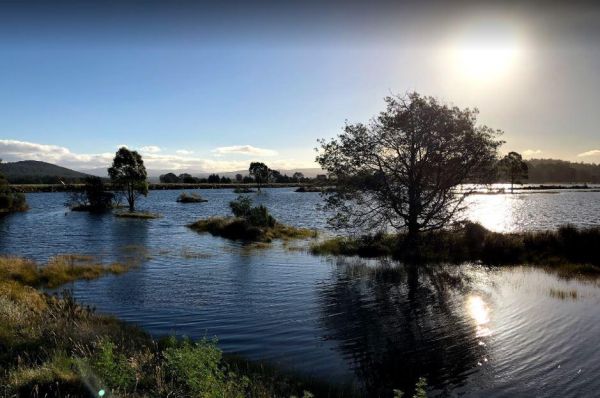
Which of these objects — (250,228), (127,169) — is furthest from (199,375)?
(127,169)

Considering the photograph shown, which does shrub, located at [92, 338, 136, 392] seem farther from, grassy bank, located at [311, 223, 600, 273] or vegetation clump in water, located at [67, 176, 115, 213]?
vegetation clump in water, located at [67, 176, 115, 213]

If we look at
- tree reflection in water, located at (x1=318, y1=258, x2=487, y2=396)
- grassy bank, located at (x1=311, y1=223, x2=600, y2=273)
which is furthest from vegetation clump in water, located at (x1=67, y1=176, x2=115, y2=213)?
tree reflection in water, located at (x1=318, y1=258, x2=487, y2=396)

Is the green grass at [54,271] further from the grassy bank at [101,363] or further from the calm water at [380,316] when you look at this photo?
the grassy bank at [101,363]

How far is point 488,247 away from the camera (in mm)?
36844

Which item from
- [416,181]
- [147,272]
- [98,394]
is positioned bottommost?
[147,272]

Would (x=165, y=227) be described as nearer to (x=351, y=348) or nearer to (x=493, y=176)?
(x=493, y=176)

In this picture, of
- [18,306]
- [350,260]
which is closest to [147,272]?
[18,306]

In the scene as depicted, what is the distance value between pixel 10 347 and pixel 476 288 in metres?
23.2

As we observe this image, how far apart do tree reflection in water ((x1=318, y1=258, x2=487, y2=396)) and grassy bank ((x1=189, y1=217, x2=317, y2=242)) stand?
21503 mm

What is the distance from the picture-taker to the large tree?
35.1m

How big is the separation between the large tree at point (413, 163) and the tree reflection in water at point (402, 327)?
7532 mm

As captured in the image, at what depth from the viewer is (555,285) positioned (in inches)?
1037

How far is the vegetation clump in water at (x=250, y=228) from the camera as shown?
51.7 metres

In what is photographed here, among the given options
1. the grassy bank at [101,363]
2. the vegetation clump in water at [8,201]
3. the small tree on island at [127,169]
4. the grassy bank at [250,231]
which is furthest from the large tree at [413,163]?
the vegetation clump in water at [8,201]
